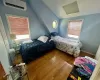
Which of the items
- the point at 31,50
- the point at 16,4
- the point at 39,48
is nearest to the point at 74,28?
the point at 39,48

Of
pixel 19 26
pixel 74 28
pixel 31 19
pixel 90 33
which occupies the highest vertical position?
pixel 31 19

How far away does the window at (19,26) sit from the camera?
2285 mm

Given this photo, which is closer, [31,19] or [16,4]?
[16,4]

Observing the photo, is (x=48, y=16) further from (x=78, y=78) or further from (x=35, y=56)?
(x=78, y=78)

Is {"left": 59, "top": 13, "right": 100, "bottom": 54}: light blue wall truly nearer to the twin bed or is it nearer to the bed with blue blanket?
the twin bed

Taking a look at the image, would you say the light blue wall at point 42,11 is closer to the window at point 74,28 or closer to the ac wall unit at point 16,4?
the ac wall unit at point 16,4

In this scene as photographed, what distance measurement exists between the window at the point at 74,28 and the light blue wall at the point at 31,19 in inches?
59.7

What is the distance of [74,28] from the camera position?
11.0 feet

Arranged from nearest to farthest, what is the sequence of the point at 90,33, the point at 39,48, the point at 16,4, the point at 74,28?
1. the point at 16,4
2. the point at 39,48
3. the point at 90,33
4. the point at 74,28

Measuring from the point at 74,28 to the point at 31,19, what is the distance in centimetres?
252

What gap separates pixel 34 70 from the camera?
179 centimetres

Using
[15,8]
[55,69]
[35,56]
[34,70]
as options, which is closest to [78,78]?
[55,69]

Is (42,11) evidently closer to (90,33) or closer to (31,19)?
(31,19)

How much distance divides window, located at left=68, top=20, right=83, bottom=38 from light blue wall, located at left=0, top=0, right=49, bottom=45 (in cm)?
152
